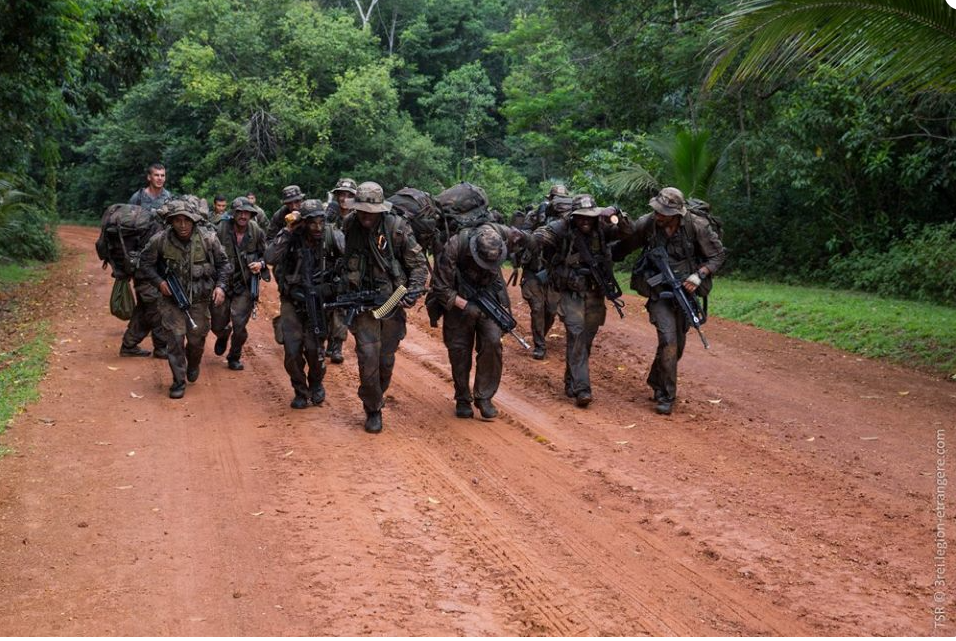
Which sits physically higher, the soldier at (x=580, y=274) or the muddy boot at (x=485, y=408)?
the soldier at (x=580, y=274)

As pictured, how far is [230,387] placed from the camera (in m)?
Answer: 11.0

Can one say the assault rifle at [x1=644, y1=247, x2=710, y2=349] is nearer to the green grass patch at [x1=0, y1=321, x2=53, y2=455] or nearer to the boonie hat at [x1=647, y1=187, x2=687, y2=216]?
the boonie hat at [x1=647, y1=187, x2=687, y2=216]

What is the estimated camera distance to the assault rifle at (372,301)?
891 cm

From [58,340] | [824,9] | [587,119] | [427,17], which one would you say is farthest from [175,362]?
[427,17]

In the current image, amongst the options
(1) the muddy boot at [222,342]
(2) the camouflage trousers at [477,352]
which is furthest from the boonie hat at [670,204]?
(1) the muddy boot at [222,342]

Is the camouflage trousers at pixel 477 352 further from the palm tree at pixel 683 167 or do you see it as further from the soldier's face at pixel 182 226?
the palm tree at pixel 683 167

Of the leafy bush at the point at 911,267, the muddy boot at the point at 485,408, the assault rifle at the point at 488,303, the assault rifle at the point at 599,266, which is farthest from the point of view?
the leafy bush at the point at 911,267

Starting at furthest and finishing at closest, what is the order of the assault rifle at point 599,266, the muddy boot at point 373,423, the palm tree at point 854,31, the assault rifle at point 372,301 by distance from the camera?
1. the assault rifle at point 599,266
2. the palm tree at point 854,31
3. the muddy boot at point 373,423
4. the assault rifle at point 372,301

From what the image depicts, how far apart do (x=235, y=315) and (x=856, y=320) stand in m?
9.02

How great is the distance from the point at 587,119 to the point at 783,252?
1320cm

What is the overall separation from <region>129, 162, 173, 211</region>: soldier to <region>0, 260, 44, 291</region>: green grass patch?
9.18 m

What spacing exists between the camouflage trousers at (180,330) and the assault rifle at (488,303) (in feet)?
9.86

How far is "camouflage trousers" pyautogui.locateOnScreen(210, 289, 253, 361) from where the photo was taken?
1166 cm

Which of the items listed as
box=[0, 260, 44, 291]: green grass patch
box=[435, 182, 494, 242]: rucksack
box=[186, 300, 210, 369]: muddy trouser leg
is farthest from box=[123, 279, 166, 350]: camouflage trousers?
box=[0, 260, 44, 291]: green grass patch
